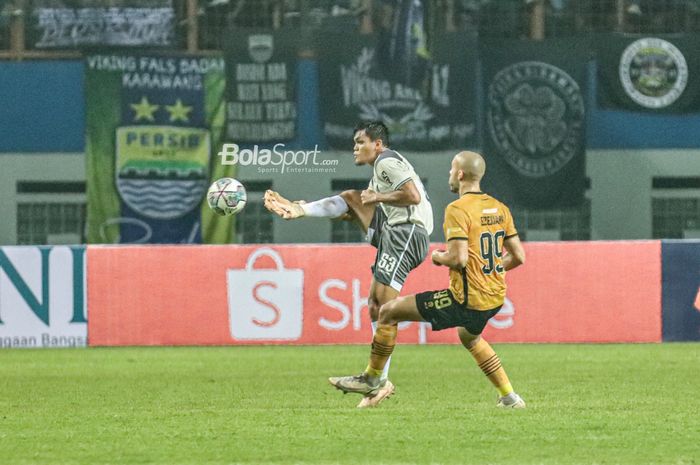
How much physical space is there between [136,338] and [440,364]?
4164mm

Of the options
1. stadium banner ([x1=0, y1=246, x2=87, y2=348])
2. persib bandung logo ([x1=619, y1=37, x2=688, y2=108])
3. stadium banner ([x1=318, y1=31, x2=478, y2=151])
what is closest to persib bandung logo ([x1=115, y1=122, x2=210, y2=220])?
stadium banner ([x1=318, y1=31, x2=478, y2=151])

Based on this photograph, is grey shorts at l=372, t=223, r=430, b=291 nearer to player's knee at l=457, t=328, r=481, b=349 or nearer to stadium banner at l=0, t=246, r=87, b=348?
player's knee at l=457, t=328, r=481, b=349

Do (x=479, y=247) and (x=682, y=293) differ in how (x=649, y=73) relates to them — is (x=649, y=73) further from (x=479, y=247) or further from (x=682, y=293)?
(x=479, y=247)

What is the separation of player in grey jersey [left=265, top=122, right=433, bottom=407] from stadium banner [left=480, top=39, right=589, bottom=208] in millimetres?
8619

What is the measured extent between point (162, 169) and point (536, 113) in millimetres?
4699

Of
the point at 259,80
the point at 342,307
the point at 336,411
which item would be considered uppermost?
the point at 259,80

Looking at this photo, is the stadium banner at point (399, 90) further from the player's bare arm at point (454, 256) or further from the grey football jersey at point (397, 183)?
the player's bare arm at point (454, 256)

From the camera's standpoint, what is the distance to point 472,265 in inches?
361

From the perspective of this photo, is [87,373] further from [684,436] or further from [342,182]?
[684,436]

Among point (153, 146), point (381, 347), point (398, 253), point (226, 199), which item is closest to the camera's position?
point (381, 347)

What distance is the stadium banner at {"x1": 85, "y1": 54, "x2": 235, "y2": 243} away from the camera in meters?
18.6

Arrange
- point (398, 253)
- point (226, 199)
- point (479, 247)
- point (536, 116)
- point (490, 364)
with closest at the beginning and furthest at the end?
1. point (479, 247)
2. point (490, 364)
3. point (398, 253)
4. point (226, 199)
5. point (536, 116)

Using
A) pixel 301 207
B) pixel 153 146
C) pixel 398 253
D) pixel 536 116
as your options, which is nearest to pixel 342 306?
pixel 153 146

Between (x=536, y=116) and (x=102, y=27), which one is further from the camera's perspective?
(x=536, y=116)
